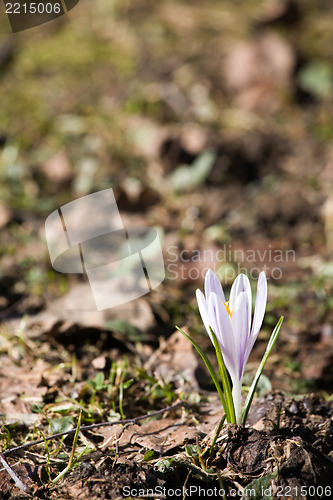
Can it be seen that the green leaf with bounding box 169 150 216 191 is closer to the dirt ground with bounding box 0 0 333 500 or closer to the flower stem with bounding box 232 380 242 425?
the dirt ground with bounding box 0 0 333 500

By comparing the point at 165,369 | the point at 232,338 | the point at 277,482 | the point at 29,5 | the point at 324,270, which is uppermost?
the point at 29,5

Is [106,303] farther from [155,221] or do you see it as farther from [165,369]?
[155,221]

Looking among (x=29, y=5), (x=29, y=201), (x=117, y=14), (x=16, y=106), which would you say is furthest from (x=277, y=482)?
(x=117, y=14)

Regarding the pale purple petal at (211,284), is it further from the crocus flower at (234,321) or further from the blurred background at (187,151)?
the blurred background at (187,151)

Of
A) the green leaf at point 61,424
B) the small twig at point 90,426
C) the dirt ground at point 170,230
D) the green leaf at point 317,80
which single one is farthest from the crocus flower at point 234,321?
the green leaf at point 317,80

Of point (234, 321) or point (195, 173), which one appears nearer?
point (234, 321)

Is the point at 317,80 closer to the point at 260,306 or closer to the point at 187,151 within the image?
the point at 187,151

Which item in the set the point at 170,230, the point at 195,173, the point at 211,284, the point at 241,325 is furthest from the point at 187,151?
the point at 241,325

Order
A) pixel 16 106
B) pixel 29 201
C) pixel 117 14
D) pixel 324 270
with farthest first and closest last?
pixel 117 14, pixel 16 106, pixel 29 201, pixel 324 270
